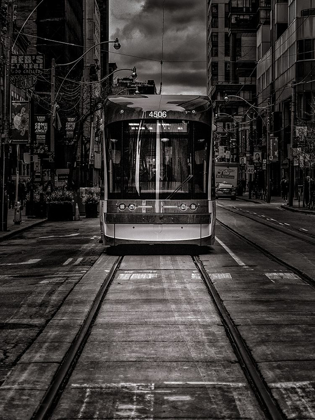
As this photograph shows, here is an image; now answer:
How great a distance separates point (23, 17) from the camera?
319ft

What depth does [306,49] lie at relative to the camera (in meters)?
83.5

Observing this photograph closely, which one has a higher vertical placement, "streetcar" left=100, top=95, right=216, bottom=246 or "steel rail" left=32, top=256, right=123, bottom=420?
"streetcar" left=100, top=95, right=216, bottom=246

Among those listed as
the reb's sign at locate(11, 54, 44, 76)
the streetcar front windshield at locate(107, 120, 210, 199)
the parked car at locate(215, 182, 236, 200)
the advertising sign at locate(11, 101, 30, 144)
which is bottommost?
the parked car at locate(215, 182, 236, 200)

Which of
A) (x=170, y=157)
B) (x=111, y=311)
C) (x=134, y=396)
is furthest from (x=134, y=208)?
(x=134, y=396)

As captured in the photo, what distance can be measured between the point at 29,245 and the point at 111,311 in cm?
1445

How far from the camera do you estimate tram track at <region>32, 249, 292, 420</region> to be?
6.89m

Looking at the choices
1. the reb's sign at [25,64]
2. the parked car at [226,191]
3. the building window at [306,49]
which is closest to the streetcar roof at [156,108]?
the reb's sign at [25,64]

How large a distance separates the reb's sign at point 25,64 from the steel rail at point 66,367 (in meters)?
23.1

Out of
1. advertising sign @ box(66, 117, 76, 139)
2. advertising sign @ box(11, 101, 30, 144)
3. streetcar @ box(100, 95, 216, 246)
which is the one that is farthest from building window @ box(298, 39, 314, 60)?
streetcar @ box(100, 95, 216, 246)

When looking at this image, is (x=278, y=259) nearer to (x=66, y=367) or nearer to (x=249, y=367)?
(x=249, y=367)

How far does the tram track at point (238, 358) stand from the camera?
6887 millimetres

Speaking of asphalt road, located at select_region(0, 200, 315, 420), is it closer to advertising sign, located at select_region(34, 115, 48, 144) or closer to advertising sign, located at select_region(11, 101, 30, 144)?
advertising sign, located at select_region(11, 101, 30, 144)

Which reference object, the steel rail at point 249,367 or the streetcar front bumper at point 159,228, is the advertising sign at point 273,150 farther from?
the steel rail at point 249,367

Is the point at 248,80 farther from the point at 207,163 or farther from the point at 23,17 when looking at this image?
the point at 207,163
